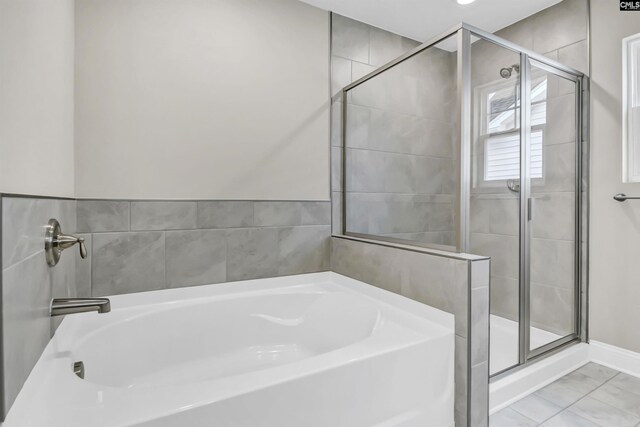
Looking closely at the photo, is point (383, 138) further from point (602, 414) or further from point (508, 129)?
point (602, 414)

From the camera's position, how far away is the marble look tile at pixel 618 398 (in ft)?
5.41

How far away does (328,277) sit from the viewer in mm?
2338

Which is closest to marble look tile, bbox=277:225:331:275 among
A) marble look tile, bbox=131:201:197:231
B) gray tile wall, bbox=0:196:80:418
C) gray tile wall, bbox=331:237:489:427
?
marble look tile, bbox=131:201:197:231

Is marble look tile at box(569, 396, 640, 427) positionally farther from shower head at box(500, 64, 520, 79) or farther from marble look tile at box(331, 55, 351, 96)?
marble look tile at box(331, 55, 351, 96)

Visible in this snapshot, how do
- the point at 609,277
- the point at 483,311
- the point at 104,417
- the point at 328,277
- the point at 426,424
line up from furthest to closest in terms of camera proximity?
1. the point at 328,277
2. the point at 609,277
3. the point at 483,311
4. the point at 426,424
5. the point at 104,417

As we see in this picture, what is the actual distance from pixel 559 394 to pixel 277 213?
1876 mm

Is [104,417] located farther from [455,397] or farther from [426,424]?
[455,397]

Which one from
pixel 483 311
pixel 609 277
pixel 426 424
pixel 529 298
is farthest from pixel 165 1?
pixel 609 277

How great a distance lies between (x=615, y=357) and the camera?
205 cm

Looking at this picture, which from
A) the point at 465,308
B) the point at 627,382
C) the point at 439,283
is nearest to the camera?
the point at 465,308

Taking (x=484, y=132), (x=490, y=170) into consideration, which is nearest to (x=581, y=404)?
(x=490, y=170)

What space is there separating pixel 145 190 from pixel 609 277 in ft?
9.37

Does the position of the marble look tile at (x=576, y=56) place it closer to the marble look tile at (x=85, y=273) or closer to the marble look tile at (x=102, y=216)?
the marble look tile at (x=102, y=216)

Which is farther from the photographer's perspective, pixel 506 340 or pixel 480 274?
pixel 506 340
